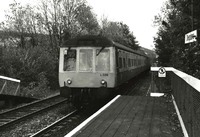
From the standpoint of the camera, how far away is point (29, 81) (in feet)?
61.7

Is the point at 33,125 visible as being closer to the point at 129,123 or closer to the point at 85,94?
the point at 85,94

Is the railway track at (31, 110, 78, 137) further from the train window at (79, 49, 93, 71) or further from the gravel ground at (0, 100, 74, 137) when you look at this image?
the train window at (79, 49, 93, 71)

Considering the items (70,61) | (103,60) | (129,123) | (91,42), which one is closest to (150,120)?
(129,123)

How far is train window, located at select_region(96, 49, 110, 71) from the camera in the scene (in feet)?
37.6

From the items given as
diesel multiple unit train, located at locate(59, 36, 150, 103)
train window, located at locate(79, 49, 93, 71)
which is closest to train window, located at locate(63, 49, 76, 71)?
diesel multiple unit train, located at locate(59, 36, 150, 103)

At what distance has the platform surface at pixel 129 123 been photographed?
16.8 ft

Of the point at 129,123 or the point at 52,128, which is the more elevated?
the point at 129,123

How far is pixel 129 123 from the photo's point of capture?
19.6ft

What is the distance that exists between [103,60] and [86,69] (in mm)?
754

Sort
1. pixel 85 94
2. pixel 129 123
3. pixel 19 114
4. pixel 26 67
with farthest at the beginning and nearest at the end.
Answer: pixel 26 67 < pixel 19 114 < pixel 85 94 < pixel 129 123

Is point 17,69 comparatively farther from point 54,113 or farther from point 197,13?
point 197,13

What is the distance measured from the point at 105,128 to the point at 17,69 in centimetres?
1403

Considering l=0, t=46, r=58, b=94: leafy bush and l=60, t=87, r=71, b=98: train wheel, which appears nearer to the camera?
l=60, t=87, r=71, b=98: train wheel

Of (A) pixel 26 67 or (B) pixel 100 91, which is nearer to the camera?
(B) pixel 100 91
